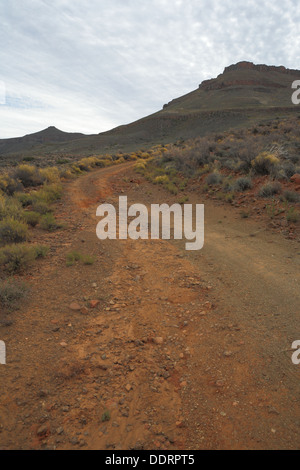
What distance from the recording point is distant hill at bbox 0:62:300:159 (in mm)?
50438

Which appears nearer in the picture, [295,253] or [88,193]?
[295,253]

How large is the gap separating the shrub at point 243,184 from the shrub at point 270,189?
1.01 meters

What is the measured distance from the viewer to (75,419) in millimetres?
2623

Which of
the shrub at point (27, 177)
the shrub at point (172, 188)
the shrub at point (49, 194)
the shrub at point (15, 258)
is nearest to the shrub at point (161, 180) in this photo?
the shrub at point (172, 188)

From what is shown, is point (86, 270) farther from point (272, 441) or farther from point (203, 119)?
point (203, 119)

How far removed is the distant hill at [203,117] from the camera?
165ft

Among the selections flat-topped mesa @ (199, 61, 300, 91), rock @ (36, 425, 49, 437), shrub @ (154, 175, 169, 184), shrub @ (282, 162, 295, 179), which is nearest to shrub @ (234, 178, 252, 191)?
shrub @ (282, 162, 295, 179)

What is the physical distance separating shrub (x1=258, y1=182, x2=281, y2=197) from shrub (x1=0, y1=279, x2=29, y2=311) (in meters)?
8.51

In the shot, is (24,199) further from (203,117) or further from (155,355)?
A: (203,117)

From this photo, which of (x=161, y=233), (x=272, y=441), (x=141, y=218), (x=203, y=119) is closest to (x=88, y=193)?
(x=141, y=218)

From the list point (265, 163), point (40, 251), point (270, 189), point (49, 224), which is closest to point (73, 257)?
point (40, 251)

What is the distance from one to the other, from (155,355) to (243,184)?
9.05m

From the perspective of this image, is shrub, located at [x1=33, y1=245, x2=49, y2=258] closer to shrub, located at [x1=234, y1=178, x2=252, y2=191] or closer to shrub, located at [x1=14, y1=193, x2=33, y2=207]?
shrub, located at [x1=14, y1=193, x2=33, y2=207]
